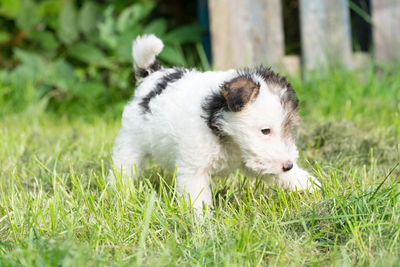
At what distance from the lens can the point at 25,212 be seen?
9.32 ft

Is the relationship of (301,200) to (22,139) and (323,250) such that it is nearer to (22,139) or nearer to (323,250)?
(323,250)

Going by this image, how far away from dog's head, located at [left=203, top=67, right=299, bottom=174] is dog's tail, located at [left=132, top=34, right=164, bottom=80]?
92cm

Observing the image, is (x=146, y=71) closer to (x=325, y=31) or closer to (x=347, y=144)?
(x=347, y=144)

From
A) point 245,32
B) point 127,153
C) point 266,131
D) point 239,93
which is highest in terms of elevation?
point 245,32

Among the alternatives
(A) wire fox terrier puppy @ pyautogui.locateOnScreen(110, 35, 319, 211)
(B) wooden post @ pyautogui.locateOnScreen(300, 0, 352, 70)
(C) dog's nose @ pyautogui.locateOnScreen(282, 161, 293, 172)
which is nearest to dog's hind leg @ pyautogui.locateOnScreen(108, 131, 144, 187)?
(A) wire fox terrier puppy @ pyautogui.locateOnScreen(110, 35, 319, 211)

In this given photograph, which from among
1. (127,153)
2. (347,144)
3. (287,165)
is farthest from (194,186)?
(347,144)

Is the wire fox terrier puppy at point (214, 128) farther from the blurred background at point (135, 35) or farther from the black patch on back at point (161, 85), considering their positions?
the blurred background at point (135, 35)

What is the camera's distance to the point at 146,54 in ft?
12.4

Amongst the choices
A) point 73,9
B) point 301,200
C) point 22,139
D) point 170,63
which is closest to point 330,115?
point 170,63

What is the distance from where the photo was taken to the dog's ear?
2.81 meters

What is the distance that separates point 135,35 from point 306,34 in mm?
2120

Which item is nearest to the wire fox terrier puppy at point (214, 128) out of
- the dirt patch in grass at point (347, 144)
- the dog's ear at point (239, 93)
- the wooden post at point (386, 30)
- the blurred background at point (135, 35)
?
the dog's ear at point (239, 93)

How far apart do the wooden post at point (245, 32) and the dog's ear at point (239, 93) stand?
320 centimetres

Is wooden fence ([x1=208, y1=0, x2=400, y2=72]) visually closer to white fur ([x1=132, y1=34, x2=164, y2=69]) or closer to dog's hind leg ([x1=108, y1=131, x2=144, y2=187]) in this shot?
white fur ([x1=132, y1=34, x2=164, y2=69])
